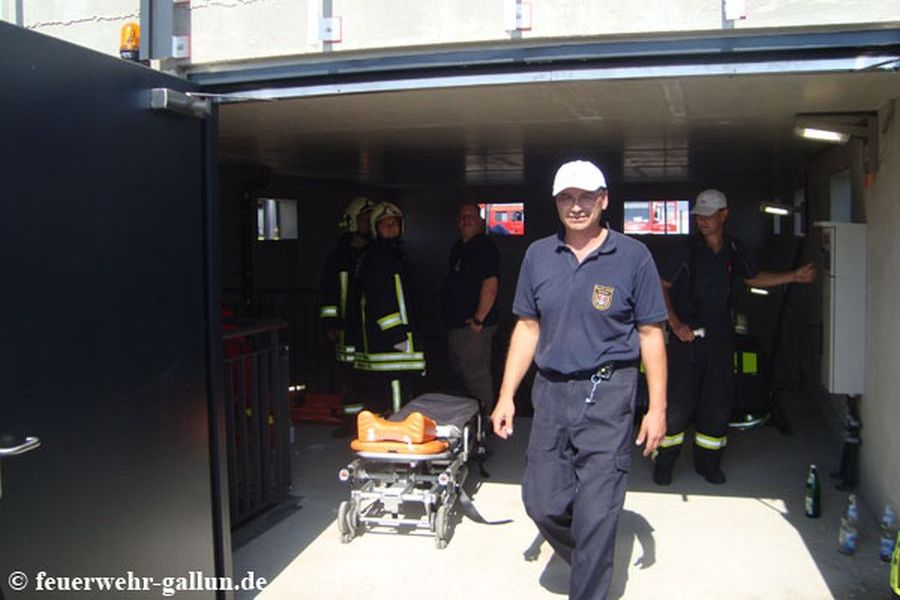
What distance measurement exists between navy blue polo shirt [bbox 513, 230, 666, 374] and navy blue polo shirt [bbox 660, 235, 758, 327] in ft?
6.52

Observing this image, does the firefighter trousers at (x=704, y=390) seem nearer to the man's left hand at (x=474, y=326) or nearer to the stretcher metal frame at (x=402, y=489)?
the man's left hand at (x=474, y=326)

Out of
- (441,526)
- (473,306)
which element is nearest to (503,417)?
(441,526)

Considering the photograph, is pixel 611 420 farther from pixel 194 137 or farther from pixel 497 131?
pixel 497 131

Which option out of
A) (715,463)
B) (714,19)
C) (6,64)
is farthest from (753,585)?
(6,64)

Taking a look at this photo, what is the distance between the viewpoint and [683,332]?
5.32m

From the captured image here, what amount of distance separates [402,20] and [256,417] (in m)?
2.58

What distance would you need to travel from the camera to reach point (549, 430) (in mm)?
3502

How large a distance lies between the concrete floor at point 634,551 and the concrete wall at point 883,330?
0.34 m

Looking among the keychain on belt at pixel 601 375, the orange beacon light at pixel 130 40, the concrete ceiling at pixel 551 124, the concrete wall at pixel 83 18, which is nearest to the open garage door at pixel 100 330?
the orange beacon light at pixel 130 40

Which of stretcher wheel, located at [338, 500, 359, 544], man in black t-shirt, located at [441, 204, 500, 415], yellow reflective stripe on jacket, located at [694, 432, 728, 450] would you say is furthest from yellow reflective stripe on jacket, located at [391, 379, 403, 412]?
yellow reflective stripe on jacket, located at [694, 432, 728, 450]

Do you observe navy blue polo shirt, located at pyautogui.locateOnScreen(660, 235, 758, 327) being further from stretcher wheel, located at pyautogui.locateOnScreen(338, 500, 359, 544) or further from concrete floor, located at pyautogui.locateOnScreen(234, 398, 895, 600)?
stretcher wheel, located at pyautogui.locateOnScreen(338, 500, 359, 544)

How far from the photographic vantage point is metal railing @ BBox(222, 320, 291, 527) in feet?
14.9

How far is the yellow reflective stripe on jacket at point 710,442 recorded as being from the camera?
540 cm

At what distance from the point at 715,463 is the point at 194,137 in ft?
13.1
